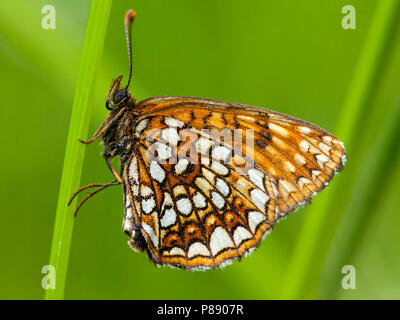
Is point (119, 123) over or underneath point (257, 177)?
over

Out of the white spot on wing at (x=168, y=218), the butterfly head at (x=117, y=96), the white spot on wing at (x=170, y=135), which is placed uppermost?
the butterfly head at (x=117, y=96)

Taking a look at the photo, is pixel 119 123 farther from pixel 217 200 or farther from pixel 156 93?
pixel 217 200

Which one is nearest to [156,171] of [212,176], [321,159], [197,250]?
[212,176]

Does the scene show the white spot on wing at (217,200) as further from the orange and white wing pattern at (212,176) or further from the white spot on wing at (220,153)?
the white spot on wing at (220,153)

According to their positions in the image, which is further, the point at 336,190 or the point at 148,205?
the point at 148,205

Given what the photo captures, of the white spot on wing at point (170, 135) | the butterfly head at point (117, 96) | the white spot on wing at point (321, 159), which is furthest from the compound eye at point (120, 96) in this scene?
the white spot on wing at point (321, 159)

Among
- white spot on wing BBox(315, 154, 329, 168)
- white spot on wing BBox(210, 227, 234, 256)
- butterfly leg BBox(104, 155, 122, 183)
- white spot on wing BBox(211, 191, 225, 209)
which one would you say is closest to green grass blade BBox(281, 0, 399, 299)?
white spot on wing BBox(315, 154, 329, 168)

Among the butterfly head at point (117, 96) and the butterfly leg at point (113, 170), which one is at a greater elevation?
the butterfly head at point (117, 96)
